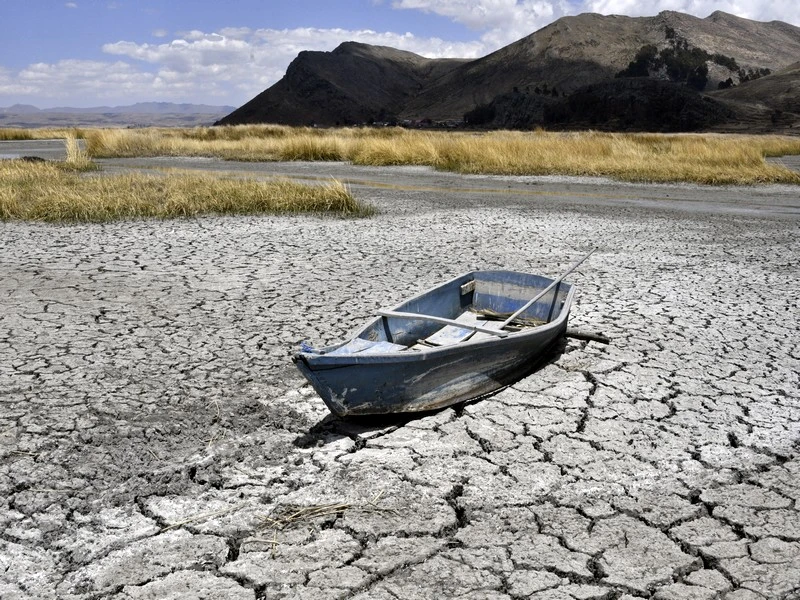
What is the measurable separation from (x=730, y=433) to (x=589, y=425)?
28.3 inches

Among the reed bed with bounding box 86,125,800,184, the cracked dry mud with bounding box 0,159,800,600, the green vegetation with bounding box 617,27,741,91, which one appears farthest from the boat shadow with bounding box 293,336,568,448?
the green vegetation with bounding box 617,27,741,91

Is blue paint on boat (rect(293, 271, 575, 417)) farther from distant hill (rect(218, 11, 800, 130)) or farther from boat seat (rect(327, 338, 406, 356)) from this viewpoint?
distant hill (rect(218, 11, 800, 130))

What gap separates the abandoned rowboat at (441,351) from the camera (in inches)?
140

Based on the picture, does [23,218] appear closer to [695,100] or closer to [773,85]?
[695,100]

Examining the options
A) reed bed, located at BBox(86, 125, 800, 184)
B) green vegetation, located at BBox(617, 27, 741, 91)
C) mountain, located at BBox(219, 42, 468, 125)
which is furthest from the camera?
mountain, located at BBox(219, 42, 468, 125)

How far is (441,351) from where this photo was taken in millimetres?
3725

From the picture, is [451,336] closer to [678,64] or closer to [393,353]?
[393,353]

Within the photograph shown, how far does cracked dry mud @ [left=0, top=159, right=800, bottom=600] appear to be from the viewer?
8.95ft

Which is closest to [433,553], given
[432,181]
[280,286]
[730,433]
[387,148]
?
[730,433]

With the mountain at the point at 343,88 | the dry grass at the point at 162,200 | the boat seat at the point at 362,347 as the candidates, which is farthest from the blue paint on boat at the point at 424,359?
the mountain at the point at 343,88

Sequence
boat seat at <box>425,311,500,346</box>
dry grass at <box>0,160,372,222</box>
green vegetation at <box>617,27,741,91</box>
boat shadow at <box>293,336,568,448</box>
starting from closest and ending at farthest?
boat shadow at <box>293,336,568,448</box>
boat seat at <box>425,311,500,346</box>
dry grass at <box>0,160,372,222</box>
green vegetation at <box>617,27,741,91</box>

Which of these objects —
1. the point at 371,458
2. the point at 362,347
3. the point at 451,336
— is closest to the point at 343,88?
the point at 451,336

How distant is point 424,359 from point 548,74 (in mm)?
104343

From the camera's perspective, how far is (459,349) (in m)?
3.81
